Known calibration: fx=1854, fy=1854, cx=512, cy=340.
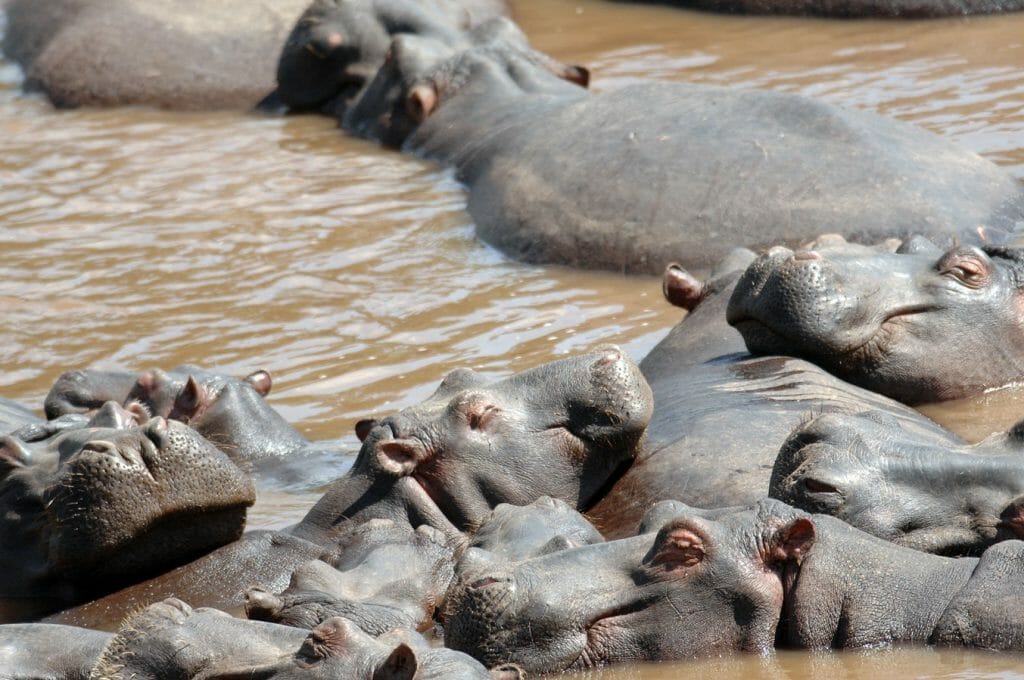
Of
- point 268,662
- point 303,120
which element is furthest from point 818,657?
point 303,120

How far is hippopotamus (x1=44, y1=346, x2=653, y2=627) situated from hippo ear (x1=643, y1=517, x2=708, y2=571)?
3.50 ft

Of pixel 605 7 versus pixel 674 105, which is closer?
pixel 674 105

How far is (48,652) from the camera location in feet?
12.0

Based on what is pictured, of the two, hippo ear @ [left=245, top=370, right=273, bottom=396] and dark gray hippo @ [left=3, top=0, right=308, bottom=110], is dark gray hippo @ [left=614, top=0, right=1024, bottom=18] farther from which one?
hippo ear @ [left=245, top=370, right=273, bottom=396]

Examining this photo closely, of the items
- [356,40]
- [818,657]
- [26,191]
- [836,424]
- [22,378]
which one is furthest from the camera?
[356,40]

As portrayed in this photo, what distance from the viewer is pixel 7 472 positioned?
15.5 ft

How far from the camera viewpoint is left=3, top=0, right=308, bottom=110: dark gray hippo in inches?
432

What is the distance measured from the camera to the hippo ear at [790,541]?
3.60 m

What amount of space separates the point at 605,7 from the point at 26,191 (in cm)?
479

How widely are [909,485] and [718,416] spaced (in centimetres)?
111

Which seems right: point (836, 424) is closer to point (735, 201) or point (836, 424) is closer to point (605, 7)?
point (735, 201)

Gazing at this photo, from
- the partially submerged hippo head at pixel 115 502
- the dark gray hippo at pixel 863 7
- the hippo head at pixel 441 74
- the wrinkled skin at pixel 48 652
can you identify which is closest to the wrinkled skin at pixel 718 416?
the partially submerged hippo head at pixel 115 502

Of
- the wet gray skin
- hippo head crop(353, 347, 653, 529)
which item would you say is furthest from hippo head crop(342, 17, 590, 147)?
the wet gray skin

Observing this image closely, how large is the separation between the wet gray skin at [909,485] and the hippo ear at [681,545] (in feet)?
1.48
